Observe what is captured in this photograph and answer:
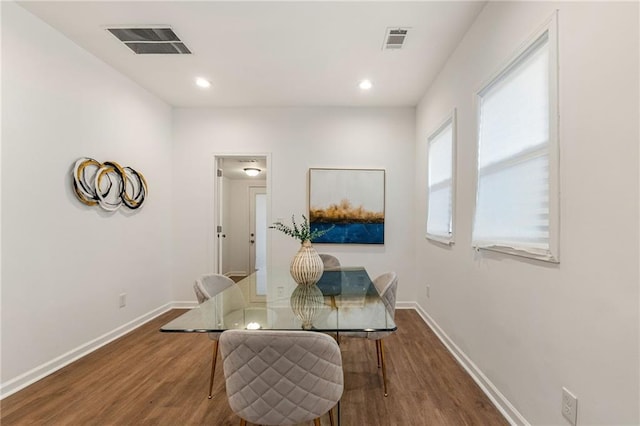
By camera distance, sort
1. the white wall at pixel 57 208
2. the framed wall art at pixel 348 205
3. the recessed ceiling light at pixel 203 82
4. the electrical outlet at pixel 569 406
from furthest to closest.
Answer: the framed wall art at pixel 348 205 < the recessed ceiling light at pixel 203 82 < the white wall at pixel 57 208 < the electrical outlet at pixel 569 406

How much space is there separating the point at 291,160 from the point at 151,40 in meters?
1.95

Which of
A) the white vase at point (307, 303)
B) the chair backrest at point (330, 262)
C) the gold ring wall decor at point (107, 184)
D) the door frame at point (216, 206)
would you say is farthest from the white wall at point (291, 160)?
the white vase at point (307, 303)

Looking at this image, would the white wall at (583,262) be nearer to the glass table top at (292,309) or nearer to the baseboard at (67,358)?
the glass table top at (292,309)

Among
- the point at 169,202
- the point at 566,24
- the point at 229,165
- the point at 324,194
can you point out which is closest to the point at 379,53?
the point at 566,24

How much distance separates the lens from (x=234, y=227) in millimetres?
6449

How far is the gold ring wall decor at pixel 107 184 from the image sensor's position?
2.53 m

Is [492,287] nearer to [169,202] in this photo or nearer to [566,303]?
[566,303]

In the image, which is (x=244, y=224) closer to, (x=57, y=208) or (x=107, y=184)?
(x=107, y=184)

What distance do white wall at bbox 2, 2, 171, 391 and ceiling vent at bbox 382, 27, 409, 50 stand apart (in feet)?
8.96

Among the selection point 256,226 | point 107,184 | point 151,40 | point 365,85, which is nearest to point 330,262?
point 365,85

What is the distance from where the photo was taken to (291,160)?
391cm

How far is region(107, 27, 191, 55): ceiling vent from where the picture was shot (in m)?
2.36

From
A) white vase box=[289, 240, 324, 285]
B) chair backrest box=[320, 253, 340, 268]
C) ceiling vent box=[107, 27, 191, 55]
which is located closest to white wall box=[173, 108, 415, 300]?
chair backrest box=[320, 253, 340, 268]

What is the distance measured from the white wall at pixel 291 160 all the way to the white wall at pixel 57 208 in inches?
25.3
